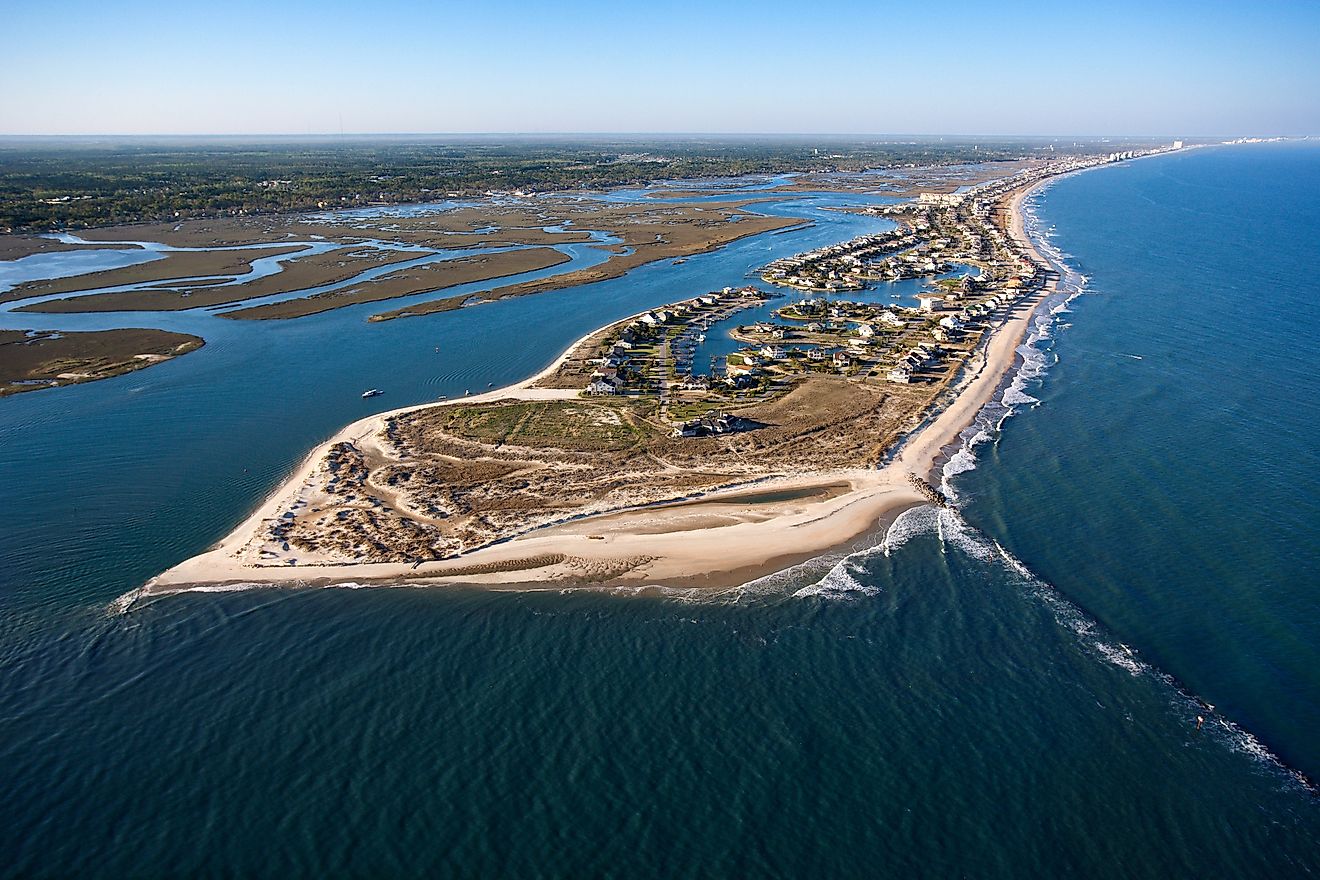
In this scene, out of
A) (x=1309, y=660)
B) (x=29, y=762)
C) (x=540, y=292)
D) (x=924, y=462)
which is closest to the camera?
(x=29, y=762)

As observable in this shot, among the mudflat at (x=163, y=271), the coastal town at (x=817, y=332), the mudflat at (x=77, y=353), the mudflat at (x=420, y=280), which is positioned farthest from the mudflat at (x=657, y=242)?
the mudflat at (x=163, y=271)

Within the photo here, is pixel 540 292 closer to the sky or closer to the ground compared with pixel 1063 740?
closer to the sky

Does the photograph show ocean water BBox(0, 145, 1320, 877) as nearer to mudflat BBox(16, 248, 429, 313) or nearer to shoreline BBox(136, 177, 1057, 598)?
shoreline BBox(136, 177, 1057, 598)

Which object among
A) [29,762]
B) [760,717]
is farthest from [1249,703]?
[29,762]

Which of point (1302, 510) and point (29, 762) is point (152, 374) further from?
point (1302, 510)

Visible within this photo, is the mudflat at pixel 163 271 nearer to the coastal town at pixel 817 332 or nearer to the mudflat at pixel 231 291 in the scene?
the mudflat at pixel 231 291

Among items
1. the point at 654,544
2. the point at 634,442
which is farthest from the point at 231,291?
the point at 654,544

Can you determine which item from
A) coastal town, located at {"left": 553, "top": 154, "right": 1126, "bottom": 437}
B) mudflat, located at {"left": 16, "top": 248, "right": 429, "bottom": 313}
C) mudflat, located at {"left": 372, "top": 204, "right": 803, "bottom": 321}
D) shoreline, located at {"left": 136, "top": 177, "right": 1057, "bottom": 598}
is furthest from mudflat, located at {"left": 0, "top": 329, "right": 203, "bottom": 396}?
coastal town, located at {"left": 553, "top": 154, "right": 1126, "bottom": 437}
